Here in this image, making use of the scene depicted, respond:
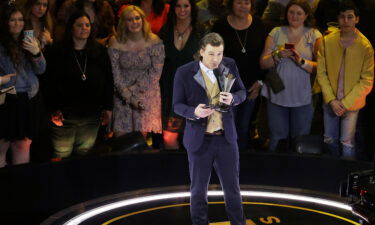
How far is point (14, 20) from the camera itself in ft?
Answer: 21.7

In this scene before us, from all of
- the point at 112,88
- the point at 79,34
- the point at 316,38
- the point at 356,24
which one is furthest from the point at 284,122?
the point at 79,34

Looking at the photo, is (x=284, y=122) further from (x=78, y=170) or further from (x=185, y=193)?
(x=78, y=170)

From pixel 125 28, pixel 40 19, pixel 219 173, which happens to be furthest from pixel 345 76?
pixel 40 19

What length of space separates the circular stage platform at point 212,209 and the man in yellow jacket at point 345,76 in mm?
1557

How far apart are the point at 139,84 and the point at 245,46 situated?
1291 mm

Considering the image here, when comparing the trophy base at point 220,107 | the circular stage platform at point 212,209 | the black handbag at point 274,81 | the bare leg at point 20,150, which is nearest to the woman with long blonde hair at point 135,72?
the bare leg at point 20,150

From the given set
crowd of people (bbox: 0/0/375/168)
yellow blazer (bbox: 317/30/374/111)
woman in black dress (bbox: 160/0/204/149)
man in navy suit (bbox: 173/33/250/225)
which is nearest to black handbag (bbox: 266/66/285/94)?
crowd of people (bbox: 0/0/375/168)

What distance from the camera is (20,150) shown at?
6906 millimetres

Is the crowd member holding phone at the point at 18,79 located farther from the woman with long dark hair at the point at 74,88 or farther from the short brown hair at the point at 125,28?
the short brown hair at the point at 125,28

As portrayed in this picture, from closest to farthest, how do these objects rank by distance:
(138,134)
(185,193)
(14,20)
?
(185,193)
(14,20)
(138,134)

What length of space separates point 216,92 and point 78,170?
1.83 meters

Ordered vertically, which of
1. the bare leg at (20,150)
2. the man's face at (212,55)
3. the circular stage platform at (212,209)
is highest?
the man's face at (212,55)

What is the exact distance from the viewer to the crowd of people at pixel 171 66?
23.4ft

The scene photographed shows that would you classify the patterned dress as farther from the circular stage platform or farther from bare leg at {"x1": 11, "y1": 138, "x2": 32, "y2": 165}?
the circular stage platform
